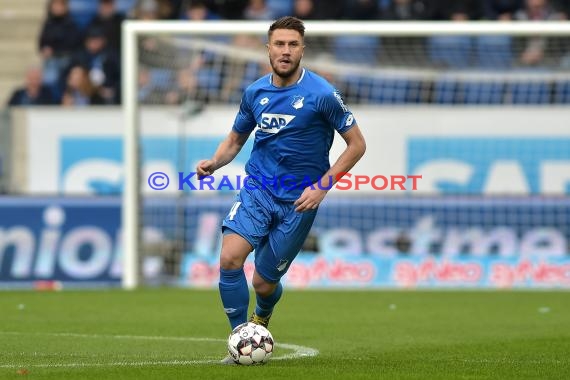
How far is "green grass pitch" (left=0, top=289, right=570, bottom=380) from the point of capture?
26.0 ft

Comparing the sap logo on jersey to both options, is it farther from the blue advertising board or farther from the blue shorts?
the blue advertising board

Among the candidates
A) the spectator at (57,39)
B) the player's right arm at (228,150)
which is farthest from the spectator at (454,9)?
the player's right arm at (228,150)

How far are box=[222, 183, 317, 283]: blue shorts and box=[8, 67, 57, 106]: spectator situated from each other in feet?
50.5

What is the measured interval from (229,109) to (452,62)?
3.52 meters

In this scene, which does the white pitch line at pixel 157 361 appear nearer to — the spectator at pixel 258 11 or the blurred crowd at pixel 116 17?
the blurred crowd at pixel 116 17

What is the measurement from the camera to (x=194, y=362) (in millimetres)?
8398

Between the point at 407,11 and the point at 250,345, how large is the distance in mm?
15681

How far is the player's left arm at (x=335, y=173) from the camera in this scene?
27.1 feet

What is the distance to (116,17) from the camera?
24859 mm

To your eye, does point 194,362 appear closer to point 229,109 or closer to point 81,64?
point 229,109

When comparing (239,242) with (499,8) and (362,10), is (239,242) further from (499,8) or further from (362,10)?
(499,8)

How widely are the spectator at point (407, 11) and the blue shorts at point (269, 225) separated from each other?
14858mm

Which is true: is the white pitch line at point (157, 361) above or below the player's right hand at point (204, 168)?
below

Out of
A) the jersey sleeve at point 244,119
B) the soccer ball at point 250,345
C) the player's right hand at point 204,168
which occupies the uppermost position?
the jersey sleeve at point 244,119
